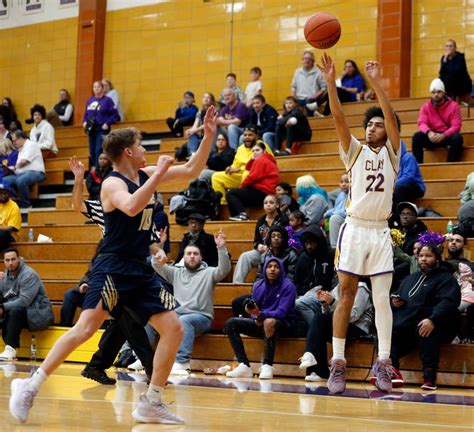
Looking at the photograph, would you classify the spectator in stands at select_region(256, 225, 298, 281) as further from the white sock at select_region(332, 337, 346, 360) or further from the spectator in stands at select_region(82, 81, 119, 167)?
the spectator in stands at select_region(82, 81, 119, 167)

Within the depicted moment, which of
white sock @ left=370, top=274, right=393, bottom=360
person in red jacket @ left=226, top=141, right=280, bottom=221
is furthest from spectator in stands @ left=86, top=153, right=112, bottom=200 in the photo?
white sock @ left=370, top=274, right=393, bottom=360

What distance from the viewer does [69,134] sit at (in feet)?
58.6

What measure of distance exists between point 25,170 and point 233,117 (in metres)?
3.37

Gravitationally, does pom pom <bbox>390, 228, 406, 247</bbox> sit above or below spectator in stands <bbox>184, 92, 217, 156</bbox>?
below

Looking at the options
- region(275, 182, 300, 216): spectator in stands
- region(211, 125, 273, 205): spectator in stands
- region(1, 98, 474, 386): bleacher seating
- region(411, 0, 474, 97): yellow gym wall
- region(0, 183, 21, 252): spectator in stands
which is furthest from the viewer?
region(411, 0, 474, 97): yellow gym wall

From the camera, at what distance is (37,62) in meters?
20.0

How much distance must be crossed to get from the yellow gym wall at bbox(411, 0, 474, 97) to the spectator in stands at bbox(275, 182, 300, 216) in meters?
4.48

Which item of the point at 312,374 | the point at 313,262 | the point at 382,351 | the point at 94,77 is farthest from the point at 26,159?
the point at 382,351

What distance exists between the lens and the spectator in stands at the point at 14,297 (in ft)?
36.0

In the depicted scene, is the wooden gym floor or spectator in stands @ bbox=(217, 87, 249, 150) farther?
spectator in stands @ bbox=(217, 87, 249, 150)

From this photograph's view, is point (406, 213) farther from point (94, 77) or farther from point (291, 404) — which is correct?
point (94, 77)

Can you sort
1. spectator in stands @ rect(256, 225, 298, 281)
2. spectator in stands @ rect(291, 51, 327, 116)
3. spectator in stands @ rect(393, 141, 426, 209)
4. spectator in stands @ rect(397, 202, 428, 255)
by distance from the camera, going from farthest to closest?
1. spectator in stands @ rect(291, 51, 327, 116)
2. spectator in stands @ rect(393, 141, 426, 209)
3. spectator in stands @ rect(256, 225, 298, 281)
4. spectator in stands @ rect(397, 202, 428, 255)

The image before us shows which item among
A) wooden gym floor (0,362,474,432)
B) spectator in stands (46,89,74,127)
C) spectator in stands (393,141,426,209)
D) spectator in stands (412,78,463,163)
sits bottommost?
wooden gym floor (0,362,474,432)

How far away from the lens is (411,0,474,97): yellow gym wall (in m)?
15.2
